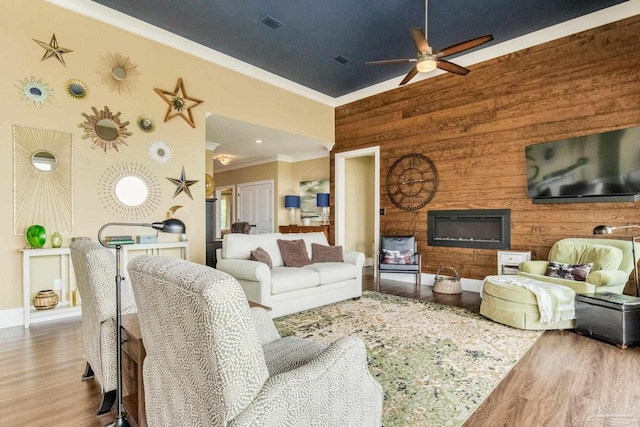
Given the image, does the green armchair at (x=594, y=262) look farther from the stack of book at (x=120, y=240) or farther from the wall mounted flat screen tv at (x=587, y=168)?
the stack of book at (x=120, y=240)

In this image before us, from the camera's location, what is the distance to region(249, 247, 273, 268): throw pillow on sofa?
150 inches

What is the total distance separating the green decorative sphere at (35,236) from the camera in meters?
3.38

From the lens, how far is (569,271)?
3.58 m

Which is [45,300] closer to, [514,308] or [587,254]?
[514,308]

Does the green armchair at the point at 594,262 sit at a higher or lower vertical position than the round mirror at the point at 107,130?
lower

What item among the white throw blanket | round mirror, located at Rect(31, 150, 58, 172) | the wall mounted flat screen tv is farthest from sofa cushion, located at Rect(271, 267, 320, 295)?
the wall mounted flat screen tv

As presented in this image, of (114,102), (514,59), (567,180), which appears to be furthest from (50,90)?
(567,180)

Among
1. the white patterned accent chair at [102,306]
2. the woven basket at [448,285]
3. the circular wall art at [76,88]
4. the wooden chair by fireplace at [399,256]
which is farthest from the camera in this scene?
the wooden chair by fireplace at [399,256]

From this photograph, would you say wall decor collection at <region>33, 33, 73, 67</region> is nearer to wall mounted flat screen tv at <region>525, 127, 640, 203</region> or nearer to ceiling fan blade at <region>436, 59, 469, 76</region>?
ceiling fan blade at <region>436, 59, 469, 76</region>

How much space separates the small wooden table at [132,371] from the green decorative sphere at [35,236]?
2318 millimetres

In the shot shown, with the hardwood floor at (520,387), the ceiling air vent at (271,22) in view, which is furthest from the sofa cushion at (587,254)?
the ceiling air vent at (271,22)

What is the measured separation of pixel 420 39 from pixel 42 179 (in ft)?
13.7

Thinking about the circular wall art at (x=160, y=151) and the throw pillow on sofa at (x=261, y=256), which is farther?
the circular wall art at (x=160, y=151)

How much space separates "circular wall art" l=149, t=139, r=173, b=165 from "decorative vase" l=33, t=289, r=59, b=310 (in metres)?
1.93
